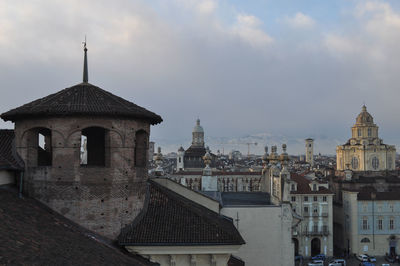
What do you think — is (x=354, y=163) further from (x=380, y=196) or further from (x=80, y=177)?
(x=80, y=177)

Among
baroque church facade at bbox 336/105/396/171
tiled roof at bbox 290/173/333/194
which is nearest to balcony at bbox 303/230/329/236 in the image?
tiled roof at bbox 290/173/333/194

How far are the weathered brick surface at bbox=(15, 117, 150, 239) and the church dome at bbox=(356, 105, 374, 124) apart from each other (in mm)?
105150

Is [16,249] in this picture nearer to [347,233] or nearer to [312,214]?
[312,214]

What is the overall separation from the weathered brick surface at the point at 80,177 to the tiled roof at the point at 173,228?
0.59 meters

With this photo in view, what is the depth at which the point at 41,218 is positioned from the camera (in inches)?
501

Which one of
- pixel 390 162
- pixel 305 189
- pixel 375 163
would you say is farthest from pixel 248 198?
pixel 390 162

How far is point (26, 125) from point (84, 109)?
2.52m

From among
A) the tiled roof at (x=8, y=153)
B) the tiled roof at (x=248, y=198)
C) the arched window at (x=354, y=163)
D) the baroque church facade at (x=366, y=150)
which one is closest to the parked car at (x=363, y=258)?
the tiled roof at (x=248, y=198)

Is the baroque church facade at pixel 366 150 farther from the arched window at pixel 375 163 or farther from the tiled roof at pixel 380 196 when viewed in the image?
the tiled roof at pixel 380 196

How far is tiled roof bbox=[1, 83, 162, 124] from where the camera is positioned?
1442cm

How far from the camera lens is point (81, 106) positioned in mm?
14625

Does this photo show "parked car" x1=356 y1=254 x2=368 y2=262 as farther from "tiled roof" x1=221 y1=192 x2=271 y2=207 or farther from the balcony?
"tiled roof" x1=221 y1=192 x2=271 y2=207

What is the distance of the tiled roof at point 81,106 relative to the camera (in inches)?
568

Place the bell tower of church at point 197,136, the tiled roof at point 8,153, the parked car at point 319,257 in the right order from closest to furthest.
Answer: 1. the tiled roof at point 8,153
2. the parked car at point 319,257
3. the bell tower of church at point 197,136
